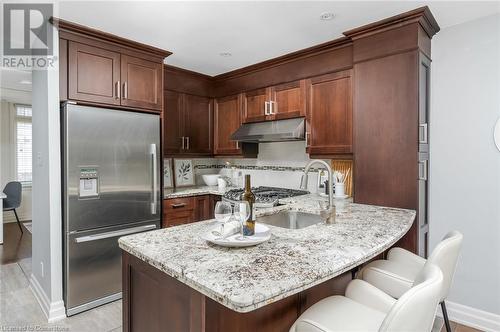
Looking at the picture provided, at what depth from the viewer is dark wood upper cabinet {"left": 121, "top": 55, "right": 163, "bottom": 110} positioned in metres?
2.82

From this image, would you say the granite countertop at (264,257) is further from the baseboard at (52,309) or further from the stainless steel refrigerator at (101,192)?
the baseboard at (52,309)

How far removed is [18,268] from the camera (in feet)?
11.5

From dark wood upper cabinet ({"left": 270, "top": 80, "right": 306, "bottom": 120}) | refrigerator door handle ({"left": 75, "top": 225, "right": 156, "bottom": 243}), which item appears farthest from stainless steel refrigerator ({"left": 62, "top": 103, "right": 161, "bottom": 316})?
dark wood upper cabinet ({"left": 270, "top": 80, "right": 306, "bottom": 120})

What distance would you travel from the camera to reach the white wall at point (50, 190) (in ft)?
7.88

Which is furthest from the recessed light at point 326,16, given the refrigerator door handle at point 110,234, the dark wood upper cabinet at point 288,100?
the refrigerator door handle at point 110,234

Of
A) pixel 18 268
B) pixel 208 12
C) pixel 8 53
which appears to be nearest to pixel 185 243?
pixel 208 12

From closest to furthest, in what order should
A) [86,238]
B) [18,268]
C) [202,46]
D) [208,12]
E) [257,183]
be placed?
1. [208,12]
2. [86,238]
3. [202,46]
4. [18,268]
5. [257,183]

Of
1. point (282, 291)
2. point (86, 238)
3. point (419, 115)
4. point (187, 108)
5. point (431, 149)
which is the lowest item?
point (86, 238)

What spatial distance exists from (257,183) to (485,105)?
2.59m

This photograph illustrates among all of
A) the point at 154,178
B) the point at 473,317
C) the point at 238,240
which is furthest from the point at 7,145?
the point at 473,317

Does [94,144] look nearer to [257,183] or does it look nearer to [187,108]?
[187,108]

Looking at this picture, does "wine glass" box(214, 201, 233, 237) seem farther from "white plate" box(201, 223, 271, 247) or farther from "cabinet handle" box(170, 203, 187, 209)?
"cabinet handle" box(170, 203, 187, 209)

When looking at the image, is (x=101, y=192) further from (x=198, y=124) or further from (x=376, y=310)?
(x=376, y=310)

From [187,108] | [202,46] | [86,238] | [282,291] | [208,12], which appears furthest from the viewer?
[187,108]
